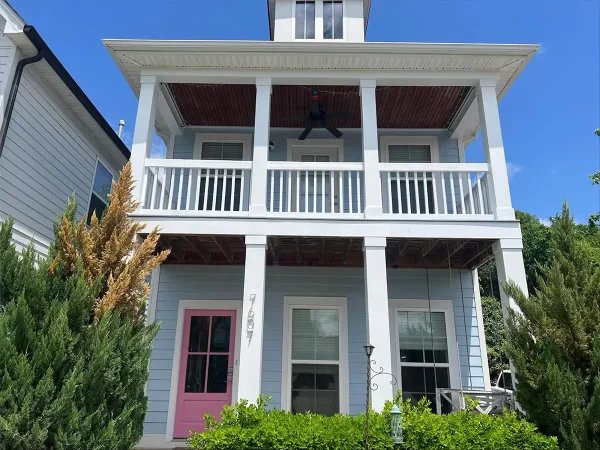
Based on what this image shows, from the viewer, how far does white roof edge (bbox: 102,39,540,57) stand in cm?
561

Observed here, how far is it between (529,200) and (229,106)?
29150 mm

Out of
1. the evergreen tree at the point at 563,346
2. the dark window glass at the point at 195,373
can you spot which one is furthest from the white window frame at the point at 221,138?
the evergreen tree at the point at 563,346

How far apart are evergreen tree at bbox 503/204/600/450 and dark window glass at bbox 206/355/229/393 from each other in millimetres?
4147

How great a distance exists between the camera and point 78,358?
→ 12.3 ft

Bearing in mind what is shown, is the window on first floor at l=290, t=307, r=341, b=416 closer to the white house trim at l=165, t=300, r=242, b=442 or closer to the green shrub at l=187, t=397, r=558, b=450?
the white house trim at l=165, t=300, r=242, b=442

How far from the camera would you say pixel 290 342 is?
6.56 m

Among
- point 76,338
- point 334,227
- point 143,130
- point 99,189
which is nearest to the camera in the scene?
point 76,338

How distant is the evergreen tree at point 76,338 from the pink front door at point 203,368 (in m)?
2.29

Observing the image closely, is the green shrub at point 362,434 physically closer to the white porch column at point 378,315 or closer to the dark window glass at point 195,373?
the white porch column at point 378,315

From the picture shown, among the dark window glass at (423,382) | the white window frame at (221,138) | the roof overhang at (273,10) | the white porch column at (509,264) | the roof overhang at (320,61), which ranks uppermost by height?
the roof overhang at (273,10)

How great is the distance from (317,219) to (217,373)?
10.2 ft

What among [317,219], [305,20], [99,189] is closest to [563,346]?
[317,219]

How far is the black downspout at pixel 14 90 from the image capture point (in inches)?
207

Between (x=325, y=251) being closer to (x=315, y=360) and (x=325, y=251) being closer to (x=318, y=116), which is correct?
(x=315, y=360)
